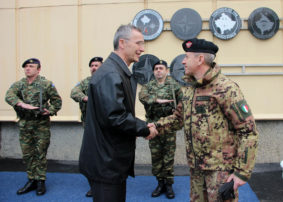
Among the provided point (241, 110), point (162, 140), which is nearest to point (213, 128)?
point (241, 110)

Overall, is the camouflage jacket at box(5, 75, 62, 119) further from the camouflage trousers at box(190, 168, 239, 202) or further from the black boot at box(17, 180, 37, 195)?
the camouflage trousers at box(190, 168, 239, 202)

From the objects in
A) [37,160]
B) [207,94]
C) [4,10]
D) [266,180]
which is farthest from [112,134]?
[4,10]

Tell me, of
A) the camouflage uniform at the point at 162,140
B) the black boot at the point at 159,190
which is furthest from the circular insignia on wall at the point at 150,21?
the black boot at the point at 159,190

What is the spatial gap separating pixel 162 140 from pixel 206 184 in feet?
6.56

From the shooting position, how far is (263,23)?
17.1 feet

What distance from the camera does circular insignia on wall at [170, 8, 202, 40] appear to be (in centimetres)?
530

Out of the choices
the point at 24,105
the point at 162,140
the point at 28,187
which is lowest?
the point at 28,187

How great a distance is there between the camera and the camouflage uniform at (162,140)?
157 inches

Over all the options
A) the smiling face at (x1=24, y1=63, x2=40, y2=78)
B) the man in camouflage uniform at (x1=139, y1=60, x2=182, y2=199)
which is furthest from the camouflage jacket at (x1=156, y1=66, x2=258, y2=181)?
the smiling face at (x1=24, y1=63, x2=40, y2=78)

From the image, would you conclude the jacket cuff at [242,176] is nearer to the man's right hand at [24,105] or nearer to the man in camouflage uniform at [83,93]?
the man in camouflage uniform at [83,93]

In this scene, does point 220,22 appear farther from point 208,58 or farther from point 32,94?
point 32,94

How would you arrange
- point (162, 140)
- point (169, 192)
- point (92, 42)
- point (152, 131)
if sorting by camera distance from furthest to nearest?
point (92, 42), point (162, 140), point (169, 192), point (152, 131)

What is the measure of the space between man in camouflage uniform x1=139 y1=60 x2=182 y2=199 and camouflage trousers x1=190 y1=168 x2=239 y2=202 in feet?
6.00

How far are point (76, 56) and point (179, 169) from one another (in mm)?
3290
